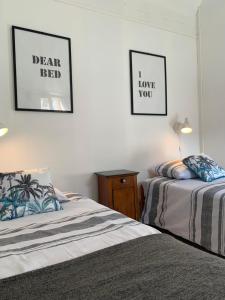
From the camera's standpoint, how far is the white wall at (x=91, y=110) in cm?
248

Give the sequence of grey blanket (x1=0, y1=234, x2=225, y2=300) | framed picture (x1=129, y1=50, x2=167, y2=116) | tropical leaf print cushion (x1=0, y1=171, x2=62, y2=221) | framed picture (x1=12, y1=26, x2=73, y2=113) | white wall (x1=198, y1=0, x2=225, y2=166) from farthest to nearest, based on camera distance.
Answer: white wall (x1=198, y1=0, x2=225, y2=166) < framed picture (x1=129, y1=50, x2=167, y2=116) < framed picture (x1=12, y1=26, x2=73, y2=113) < tropical leaf print cushion (x1=0, y1=171, x2=62, y2=221) < grey blanket (x1=0, y1=234, x2=225, y2=300)

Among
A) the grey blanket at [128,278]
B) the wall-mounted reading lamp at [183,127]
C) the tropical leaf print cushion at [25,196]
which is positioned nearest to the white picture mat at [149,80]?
the wall-mounted reading lamp at [183,127]

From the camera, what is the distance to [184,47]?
367 cm

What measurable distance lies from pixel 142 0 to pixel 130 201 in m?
2.39

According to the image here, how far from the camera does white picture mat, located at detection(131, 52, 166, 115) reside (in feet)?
10.6

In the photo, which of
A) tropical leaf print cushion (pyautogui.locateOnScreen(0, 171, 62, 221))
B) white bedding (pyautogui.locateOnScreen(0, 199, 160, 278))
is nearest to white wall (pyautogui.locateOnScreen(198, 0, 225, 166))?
white bedding (pyautogui.locateOnScreen(0, 199, 160, 278))

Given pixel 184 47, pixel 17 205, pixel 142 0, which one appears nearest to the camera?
pixel 17 205

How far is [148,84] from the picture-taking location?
10.9 ft

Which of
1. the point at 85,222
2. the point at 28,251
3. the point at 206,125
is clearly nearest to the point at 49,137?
the point at 85,222

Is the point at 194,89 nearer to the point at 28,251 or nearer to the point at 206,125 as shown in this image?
the point at 206,125

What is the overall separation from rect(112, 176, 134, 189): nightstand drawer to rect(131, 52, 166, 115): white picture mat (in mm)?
886

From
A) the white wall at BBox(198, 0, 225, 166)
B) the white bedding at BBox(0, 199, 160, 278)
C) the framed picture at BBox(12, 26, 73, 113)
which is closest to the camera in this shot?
the white bedding at BBox(0, 199, 160, 278)

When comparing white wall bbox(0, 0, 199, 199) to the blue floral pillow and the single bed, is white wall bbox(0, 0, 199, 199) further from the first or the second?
the single bed

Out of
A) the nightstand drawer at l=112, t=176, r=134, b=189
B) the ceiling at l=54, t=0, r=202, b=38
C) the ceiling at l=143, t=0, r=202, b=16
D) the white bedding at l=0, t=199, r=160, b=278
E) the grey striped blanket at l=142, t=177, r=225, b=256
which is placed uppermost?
the ceiling at l=143, t=0, r=202, b=16
